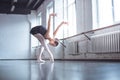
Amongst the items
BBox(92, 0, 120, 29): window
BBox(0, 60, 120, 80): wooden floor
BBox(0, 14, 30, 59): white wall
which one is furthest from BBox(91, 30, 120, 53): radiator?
BBox(0, 14, 30, 59): white wall

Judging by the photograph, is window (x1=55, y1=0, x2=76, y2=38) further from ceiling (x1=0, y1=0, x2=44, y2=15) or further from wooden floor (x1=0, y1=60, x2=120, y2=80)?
wooden floor (x1=0, y1=60, x2=120, y2=80)

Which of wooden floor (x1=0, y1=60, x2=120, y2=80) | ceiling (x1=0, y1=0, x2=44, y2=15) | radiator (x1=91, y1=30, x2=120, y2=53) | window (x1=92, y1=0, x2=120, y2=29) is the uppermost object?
ceiling (x1=0, y1=0, x2=44, y2=15)

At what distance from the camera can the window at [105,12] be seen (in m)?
5.13

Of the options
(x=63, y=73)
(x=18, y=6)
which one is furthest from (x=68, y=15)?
(x=63, y=73)

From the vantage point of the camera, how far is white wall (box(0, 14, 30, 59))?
46.1ft

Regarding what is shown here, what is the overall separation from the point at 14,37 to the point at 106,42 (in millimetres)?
10093

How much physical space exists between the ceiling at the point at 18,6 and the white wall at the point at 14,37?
0.67 meters

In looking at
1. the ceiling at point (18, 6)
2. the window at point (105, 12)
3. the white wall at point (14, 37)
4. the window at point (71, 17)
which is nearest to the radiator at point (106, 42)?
the window at point (105, 12)

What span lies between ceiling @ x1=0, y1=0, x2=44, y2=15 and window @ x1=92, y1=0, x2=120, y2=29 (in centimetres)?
675

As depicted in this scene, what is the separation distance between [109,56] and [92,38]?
34.1 inches

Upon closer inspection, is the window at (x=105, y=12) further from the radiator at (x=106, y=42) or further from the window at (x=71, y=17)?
the window at (x=71, y=17)

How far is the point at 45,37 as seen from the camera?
17.7ft

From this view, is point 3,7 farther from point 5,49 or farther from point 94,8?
point 94,8

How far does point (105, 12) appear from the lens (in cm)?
577
